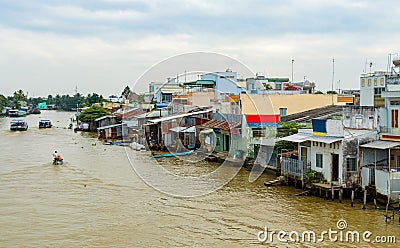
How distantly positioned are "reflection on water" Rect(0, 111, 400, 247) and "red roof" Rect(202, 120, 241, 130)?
11.6ft

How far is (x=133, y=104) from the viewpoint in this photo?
1361 inches

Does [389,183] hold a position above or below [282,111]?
below

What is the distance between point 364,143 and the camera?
13438 mm

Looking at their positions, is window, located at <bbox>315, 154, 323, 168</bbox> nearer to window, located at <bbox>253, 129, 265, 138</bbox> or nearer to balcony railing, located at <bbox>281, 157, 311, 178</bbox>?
balcony railing, located at <bbox>281, 157, 311, 178</bbox>

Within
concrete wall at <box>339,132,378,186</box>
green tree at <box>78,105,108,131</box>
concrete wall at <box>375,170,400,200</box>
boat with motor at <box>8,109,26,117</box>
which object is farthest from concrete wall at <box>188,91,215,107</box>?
boat with motor at <box>8,109,26,117</box>

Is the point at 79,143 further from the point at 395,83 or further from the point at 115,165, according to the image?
the point at 395,83

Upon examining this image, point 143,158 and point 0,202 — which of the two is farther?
point 143,158

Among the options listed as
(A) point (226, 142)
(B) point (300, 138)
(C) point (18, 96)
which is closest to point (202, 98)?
(A) point (226, 142)

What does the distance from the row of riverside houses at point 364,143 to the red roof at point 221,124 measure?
22.7 feet

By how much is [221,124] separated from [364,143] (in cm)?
997

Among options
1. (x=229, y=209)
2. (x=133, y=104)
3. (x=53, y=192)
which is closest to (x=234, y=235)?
(x=229, y=209)

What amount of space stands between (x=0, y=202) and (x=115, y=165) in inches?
292

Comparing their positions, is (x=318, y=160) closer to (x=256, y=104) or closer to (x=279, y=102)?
(x=256, y=104)

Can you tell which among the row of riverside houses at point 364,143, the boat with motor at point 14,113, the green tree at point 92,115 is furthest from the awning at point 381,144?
the boat with motor at point 14,113
